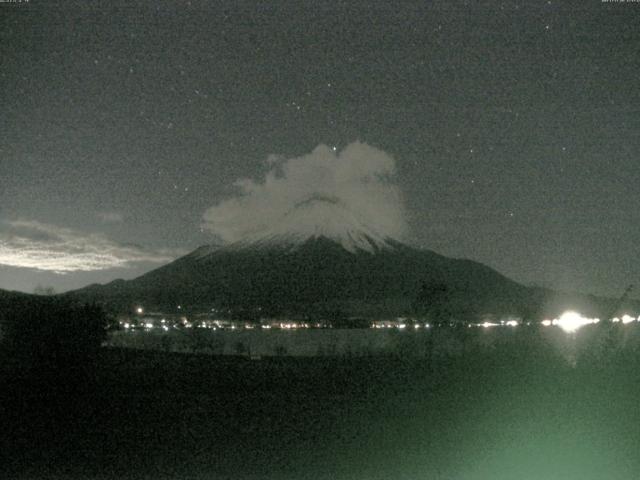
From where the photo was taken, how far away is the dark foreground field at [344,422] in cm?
1005

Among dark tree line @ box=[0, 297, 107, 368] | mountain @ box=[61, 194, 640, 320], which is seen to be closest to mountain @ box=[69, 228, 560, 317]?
mountain @ box=[61, 194, 640, 320]

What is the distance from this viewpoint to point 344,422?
13.1 metres

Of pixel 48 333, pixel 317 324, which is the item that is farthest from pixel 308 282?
pixel 48 333

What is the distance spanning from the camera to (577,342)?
20.6 m

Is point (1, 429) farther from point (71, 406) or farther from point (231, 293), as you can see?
point (231, 293)

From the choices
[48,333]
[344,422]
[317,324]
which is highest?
[317,324]

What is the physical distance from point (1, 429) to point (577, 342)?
1428 centimetres

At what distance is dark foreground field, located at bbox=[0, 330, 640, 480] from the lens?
10.1 meters

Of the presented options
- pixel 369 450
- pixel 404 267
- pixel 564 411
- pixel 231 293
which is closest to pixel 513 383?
pixel 564 411

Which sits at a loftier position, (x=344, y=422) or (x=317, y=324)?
(x=317, y=324)

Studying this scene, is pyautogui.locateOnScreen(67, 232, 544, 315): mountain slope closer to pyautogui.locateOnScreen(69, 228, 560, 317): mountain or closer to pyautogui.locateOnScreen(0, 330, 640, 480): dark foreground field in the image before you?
pyautogui.locateOnScreen(69, 228, 560, 317): mountain

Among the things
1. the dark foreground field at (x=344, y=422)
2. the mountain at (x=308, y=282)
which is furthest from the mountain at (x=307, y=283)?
the dark foreground field at (x=344, y=422)

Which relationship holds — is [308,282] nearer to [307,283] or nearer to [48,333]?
[307,283]

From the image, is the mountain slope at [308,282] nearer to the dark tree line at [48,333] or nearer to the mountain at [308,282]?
the mountain at [308,282]
